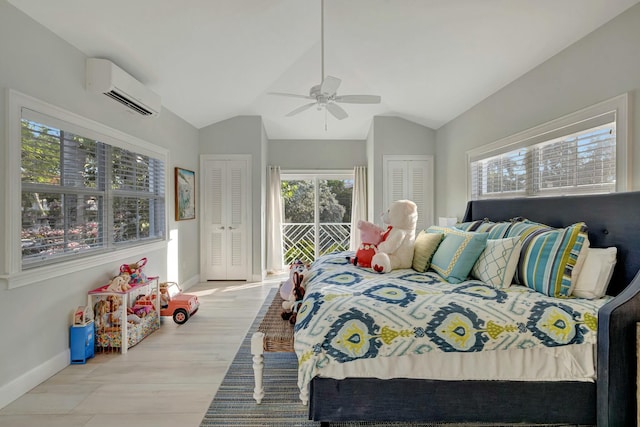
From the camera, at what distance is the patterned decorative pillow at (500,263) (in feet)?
6.44

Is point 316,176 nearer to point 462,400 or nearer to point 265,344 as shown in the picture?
point 265,344

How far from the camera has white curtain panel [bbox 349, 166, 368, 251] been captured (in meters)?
5.44

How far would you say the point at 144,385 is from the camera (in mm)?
2027

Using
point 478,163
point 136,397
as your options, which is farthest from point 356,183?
point 136,397

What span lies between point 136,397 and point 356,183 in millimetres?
4318

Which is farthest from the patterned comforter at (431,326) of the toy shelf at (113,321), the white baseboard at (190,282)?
the white baseboard at (190,282)

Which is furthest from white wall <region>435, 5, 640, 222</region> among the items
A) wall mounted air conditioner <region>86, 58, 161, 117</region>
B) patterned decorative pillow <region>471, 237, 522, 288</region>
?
wall mounted air conditioner <region>86, 58, 161, 117</region>

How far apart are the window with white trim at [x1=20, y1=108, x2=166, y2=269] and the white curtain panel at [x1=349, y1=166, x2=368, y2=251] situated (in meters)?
3.28

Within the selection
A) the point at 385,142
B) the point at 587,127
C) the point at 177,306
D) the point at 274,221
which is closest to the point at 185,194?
the point at 274,221

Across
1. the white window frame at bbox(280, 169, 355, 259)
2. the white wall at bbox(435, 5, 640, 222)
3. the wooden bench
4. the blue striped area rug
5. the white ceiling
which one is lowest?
the blue striped area rug

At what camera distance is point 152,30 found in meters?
2.48

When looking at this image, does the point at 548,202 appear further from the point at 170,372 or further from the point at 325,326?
the point at 170,372

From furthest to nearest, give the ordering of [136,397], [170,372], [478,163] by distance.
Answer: [478,163]
[170,372]
[136,397]

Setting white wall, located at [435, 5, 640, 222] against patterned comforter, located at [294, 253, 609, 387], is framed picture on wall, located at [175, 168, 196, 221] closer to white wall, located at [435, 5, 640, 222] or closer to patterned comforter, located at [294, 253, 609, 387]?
patterned comforter, located at [294, 253, 609, 387]
